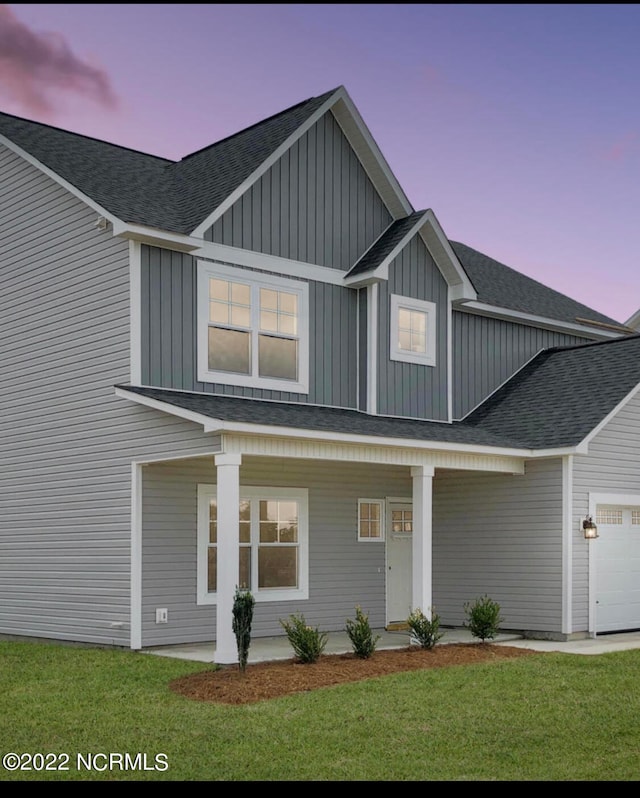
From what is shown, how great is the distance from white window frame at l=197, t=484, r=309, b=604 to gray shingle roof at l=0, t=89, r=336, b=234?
4.14 metres

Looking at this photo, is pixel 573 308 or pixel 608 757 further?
pixel 573 308

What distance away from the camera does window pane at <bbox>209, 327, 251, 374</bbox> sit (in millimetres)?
16000

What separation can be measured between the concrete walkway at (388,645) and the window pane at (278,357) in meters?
4.15

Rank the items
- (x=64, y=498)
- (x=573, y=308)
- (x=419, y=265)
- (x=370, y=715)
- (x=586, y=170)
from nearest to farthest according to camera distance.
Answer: (x=370, y=715), (x=64, y=498), (x=419, y=265), (x=586, y=170), (x=573, y=308)

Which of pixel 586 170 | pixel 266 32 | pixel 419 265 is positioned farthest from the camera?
pixel 586 170

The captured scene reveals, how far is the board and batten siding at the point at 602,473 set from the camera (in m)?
17.2

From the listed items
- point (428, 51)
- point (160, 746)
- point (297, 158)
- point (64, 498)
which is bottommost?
point (160, 746)

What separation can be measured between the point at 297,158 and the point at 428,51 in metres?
9.28

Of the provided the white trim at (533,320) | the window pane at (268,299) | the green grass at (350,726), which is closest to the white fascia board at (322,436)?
the window pane at (268,299)

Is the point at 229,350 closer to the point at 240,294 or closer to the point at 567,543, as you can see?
the point at 240,294

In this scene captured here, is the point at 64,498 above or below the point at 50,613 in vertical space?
above

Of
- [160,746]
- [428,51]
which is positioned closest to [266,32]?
[428,51]

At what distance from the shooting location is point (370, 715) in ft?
34.2

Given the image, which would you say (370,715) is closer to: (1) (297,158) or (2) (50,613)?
(2) (50,613)
